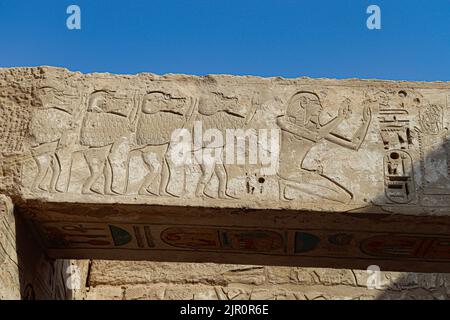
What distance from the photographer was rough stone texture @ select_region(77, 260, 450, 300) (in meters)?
7.15

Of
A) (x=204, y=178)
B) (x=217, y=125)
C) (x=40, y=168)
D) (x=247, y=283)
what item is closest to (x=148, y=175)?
(x=204, y=178)

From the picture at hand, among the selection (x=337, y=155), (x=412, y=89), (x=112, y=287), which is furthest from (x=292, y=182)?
(x=112, y=287)

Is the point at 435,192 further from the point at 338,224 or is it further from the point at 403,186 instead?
the point at 338,224

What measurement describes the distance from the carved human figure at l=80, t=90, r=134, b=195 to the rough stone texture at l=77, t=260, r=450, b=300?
3008 millimetres

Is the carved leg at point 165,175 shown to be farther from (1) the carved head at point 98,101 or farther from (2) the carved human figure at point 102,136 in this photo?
(1) the carved head at point 98,101

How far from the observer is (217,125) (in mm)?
4586

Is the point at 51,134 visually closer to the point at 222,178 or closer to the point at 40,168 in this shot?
the point at 40,168

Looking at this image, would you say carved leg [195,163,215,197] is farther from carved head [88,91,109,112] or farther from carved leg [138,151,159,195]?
carved head [88,91,109,112]

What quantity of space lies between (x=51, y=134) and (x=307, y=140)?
1.76 meters

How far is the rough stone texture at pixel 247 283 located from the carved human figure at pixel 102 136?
118 inches

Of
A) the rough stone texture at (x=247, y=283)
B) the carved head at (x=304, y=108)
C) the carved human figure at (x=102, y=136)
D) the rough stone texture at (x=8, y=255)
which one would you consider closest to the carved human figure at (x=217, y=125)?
the carved head at (x=304, y=108)

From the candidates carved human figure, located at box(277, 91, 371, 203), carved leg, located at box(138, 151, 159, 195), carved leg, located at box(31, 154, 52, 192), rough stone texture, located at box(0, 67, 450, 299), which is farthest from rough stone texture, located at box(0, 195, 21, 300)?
carved human figure, located at box(277, 91, 371, 203)

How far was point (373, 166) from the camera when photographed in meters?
4.42
